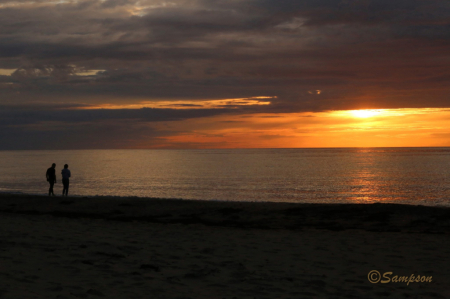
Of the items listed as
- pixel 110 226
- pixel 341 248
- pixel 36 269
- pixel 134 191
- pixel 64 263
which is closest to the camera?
pixel 36 269

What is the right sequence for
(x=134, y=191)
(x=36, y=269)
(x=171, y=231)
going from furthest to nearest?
(x=134, y=191), (x=171, y=231), (x=36, y=269)

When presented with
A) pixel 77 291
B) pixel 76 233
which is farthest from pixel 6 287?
pixel 76 233

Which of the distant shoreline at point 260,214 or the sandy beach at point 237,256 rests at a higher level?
the distant shoreline at point 260,214

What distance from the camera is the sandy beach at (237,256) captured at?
7.42 meters

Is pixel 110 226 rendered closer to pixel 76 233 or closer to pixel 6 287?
pixel 76 233

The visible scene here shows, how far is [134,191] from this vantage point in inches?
1854

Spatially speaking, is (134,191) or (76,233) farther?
(134,191)

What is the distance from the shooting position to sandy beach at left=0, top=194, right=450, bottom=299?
742cm

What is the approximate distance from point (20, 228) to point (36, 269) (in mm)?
6240

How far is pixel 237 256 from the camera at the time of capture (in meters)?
10.6

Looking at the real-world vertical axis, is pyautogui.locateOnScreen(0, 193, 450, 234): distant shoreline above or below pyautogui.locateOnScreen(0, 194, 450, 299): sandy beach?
above

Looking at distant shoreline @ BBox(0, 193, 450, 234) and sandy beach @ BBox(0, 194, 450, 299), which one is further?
distant shoreline @ BBox(0, 193, 450, 234)

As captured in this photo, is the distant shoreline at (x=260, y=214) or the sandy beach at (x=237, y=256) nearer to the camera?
the sandy beach at (x=237, y=256)

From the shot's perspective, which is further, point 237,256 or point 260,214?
point 260,214
